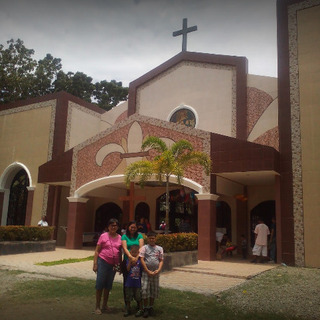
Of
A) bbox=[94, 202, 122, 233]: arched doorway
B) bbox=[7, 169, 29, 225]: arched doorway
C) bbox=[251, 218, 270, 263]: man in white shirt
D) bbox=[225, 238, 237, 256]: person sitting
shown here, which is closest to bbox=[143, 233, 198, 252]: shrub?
bbox=[251, 218, 270, 263]: man in white shirt

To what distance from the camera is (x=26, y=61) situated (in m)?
29.8

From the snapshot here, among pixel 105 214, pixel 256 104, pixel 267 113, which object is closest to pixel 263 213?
pixel 267 113

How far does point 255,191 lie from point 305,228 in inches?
194

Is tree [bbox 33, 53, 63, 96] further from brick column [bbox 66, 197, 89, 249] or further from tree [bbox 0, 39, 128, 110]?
brick column [bbox 66, 197, 89, 249]

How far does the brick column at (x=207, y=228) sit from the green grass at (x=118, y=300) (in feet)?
17.4

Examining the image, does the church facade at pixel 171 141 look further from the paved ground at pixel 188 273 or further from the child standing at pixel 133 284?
the child standing at pixel 133 284

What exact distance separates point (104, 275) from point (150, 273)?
0.72 m

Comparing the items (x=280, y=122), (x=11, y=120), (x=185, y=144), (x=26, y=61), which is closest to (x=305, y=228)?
(x=280, y=122)

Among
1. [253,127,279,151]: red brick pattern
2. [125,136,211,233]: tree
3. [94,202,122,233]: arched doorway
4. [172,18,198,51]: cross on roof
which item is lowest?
[94,202,122,233]: arched doorway

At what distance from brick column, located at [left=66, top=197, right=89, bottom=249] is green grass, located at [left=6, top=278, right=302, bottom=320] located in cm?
822

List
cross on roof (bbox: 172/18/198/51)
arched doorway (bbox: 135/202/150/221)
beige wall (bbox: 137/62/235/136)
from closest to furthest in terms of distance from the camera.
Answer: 1. beige wall (bbox: 137/62/235/136)
2. cross on roof (bbox: 172/18/198/51)
3. arched doorway (bbox: 135/202/150/221)

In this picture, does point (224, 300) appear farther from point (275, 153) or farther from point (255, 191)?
point (255, 191)

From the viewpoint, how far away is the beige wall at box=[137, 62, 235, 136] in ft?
56.7

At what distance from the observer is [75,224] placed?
16.3 meters
